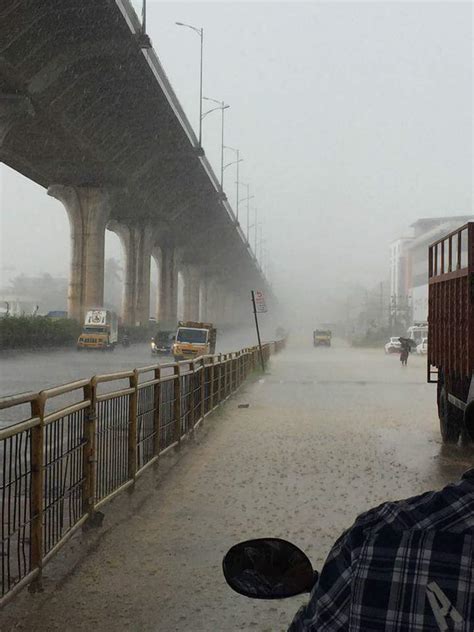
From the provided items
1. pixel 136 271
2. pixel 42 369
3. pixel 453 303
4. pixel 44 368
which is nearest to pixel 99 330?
pixel 136 271

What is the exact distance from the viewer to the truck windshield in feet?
144

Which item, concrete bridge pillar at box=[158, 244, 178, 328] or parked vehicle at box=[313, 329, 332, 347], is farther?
parked vehicle at box=[313, 329, 332, 347]

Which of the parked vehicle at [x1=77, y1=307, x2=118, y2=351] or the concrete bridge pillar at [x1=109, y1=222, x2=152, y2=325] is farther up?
the concrete bridge pillar at [x1=109, y1=222, x2=152, y2=325]

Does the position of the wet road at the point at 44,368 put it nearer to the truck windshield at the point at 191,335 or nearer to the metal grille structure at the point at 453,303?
the truck windshield at the point at 191,335

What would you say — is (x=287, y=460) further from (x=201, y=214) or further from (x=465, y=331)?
(x=201, y=214)

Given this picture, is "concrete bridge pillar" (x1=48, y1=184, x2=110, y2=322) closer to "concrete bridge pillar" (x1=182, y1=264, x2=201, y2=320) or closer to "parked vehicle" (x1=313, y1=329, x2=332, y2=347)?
"parked vehicle" (x1=313, y1=329, x2=332, y2=347)

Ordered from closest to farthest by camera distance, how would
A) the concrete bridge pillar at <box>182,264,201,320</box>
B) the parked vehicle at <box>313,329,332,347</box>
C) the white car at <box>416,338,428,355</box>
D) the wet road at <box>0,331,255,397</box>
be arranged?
the wet road at <box>0,331,255,397</box>
the white car at <box>416,338,428,355</box>
the parked vehicle at <box>313,329,332,347</box>
the concrete bridge pillar at <box>182,264,201,320</box>

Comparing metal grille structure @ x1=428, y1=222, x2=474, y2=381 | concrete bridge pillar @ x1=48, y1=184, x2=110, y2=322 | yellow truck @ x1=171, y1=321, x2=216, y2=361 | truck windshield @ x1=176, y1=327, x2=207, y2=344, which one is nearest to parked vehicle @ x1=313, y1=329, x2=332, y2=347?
concrete bridge pillar @ x1=48, y1=184, x2=110, y2=322

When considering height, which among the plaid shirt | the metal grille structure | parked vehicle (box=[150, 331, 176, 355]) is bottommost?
parked vehicle (box=[150, 331, 176, 355])

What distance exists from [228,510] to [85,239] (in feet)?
154

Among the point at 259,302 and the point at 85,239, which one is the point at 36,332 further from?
the point at 259,302

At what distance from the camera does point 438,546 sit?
1.34m

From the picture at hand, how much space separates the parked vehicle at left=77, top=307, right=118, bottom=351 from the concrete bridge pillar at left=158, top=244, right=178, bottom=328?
77.3 ft

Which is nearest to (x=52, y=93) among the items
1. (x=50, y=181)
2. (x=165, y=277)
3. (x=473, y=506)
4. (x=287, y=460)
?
(x=50, y=181)
